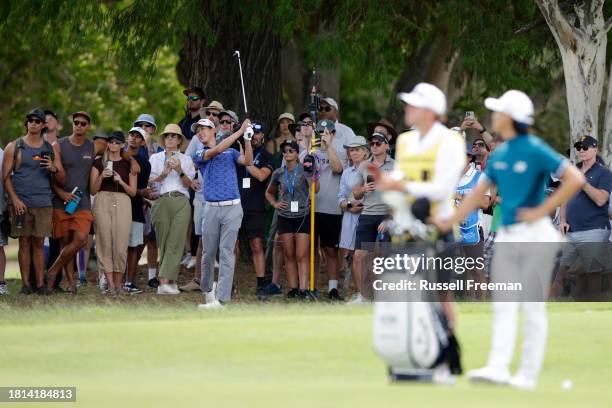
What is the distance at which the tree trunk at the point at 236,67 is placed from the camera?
2253 cm

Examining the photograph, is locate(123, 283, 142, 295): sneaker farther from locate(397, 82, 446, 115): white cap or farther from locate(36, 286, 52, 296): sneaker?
locate(397, 82, 446, 115): white cap

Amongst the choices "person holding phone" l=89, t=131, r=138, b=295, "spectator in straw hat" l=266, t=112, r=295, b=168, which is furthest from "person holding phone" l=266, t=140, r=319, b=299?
"person holding phone" l=89, t=131, r=138, b=295

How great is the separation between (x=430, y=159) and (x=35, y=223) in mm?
9354

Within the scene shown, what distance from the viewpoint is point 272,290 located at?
739 inches

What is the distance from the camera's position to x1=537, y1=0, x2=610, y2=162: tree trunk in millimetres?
20203

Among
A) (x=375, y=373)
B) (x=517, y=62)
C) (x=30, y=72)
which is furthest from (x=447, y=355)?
(x=30, y=72)

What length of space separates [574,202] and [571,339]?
5592 millimetres

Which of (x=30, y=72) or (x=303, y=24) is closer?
(x=303, y=24)

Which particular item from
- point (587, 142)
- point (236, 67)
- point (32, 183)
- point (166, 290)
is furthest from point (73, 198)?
point (587, 142)

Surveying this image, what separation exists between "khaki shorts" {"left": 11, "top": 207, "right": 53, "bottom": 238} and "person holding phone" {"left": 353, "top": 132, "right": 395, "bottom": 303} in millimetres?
4128

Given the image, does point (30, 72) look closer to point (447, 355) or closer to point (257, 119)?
point (257, 119)

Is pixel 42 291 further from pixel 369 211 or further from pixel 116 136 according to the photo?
pixel 369 211

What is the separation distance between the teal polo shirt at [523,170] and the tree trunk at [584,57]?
10.2 metres

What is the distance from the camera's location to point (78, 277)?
2155 cm
